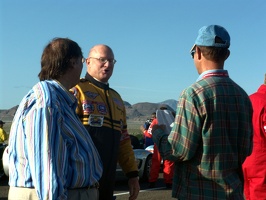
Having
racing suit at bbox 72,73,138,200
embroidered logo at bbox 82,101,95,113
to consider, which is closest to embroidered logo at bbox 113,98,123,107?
racing suit at bbox 72,73,138,200

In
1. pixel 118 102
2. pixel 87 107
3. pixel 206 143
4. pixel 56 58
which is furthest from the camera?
pixel 118 102

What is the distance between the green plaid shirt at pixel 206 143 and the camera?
9.52 ft

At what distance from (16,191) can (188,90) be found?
3.82 feet

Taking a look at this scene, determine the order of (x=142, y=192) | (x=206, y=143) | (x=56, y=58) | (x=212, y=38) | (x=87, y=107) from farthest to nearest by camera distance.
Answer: (x=142, y=192)
(x=87, y=107)
(x=212, y=38)
(x=206, y=143)
(x=56, y=58)

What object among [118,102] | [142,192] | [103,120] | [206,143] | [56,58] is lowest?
[142,192]

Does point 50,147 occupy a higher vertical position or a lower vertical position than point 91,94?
lower

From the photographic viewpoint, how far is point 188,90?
117 inches

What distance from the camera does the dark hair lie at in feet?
9.04

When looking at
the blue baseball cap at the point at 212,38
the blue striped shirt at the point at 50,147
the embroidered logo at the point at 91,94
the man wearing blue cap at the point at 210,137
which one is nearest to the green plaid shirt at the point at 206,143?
the man wearing blue cap at the point at 210,137

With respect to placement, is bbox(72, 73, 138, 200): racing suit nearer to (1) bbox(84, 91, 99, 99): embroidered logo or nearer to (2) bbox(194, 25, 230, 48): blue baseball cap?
(1) bbox(84, 91, 99, 99): embroidered logo

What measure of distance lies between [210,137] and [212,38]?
2.12ft

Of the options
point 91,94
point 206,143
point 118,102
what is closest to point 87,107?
point 91,94

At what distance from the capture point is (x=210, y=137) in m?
2.90

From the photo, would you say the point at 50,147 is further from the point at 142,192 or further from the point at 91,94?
the point at 142,192
